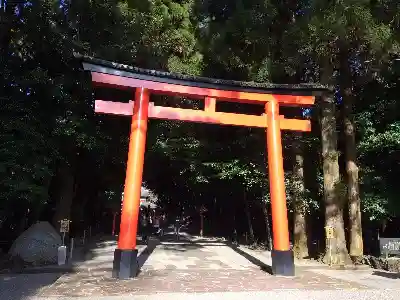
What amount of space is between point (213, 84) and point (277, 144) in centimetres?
247

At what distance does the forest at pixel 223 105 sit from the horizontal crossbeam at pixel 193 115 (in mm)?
2483

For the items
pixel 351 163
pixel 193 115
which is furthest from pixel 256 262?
pixel 193 115

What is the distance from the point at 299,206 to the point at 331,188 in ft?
5.48

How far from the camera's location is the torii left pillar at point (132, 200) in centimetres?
862

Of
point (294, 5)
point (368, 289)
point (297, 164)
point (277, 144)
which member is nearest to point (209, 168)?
point (297, 164)

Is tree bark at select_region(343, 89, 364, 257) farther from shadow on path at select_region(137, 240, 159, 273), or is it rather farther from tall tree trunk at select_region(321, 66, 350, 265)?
shadow on path at select_region(137, 240, 159, 273)

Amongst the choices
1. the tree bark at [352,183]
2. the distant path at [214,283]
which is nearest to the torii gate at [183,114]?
the distant path at [214,283]

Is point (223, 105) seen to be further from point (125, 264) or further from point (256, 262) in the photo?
point (125, 264)

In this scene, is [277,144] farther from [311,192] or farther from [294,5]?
[294,5]

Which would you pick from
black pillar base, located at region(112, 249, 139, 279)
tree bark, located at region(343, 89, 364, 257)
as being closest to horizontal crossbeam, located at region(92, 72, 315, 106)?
tree bark, located at region(343, 89, 364, 257)

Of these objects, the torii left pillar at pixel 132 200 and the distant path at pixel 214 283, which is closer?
the distant path at pixel 214 283

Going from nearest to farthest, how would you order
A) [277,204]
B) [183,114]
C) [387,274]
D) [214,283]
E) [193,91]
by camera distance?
[214,283] → [277,204] → [387,274] → [183,114] → [193,91]

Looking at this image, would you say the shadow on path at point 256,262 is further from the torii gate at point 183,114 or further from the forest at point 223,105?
the forest at point 223,105

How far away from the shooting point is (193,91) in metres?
10.1
